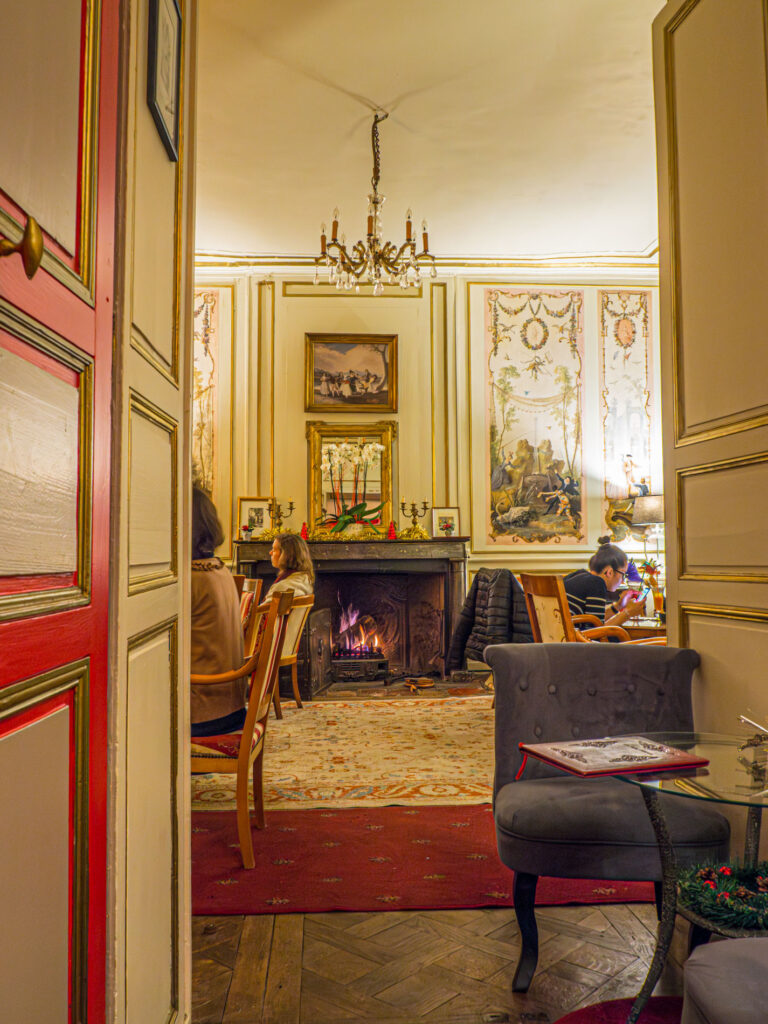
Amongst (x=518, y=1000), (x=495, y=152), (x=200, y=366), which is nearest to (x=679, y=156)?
(x=518, y=1000)

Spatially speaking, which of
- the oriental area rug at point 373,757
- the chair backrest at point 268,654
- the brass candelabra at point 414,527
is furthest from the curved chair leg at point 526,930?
the brass candelabra at point 414,527

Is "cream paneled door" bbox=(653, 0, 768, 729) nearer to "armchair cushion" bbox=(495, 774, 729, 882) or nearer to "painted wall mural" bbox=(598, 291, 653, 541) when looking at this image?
"armchair cushion" bbox=(495, 774, 729, 882)

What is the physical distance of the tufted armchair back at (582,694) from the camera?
2.28 meters

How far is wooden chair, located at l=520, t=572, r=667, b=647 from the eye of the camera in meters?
3.72

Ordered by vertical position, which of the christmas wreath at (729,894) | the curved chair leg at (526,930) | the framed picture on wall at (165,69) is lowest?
the curved chair leg at (526,930)

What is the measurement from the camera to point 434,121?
16.2 ft

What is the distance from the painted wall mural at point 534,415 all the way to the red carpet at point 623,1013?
5.29m

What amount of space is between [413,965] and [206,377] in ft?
18.9

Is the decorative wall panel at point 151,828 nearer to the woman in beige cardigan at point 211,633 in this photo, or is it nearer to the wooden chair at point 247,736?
the wooden chair at point 247,736

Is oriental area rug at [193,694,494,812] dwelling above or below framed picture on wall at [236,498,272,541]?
below

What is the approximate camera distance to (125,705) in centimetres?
127

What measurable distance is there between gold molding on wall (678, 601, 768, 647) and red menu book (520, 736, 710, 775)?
47cm

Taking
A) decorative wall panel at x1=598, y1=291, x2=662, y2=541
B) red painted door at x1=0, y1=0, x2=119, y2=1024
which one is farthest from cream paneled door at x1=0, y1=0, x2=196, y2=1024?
decorative wall panel at x1=598, y1=291, x2=662, y2=541

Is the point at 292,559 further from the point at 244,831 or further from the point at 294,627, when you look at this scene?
the point at 244,831
